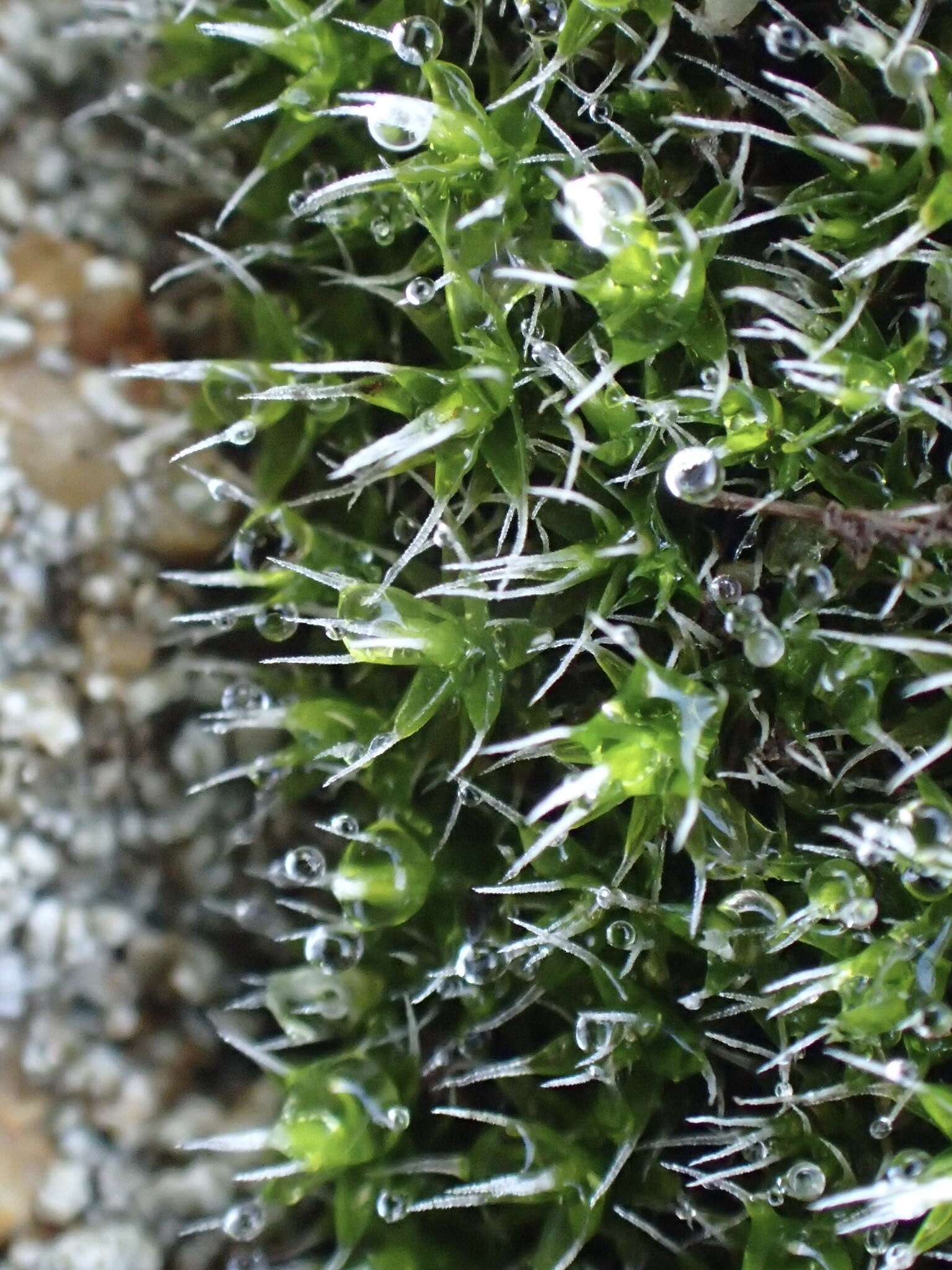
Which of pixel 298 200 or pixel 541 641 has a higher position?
pixel 298 200

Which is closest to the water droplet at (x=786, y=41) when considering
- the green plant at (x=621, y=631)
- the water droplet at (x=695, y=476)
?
the green plant at (x=621, y=631)

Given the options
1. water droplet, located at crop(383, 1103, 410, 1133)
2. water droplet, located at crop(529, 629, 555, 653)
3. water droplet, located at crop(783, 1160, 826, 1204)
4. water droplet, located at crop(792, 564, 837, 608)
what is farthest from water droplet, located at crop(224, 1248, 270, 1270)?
water droplet, located at crop(792, 564, 837, 608)

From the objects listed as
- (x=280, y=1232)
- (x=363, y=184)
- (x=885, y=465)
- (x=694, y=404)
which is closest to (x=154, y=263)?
(x=363, y=184)

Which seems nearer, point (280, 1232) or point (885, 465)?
point (885, 465)

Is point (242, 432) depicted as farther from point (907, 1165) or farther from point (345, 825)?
point (907, 1165)

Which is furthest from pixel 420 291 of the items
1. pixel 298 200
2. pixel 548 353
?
pixel 298 200

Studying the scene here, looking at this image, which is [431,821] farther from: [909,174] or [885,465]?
[909,174]
